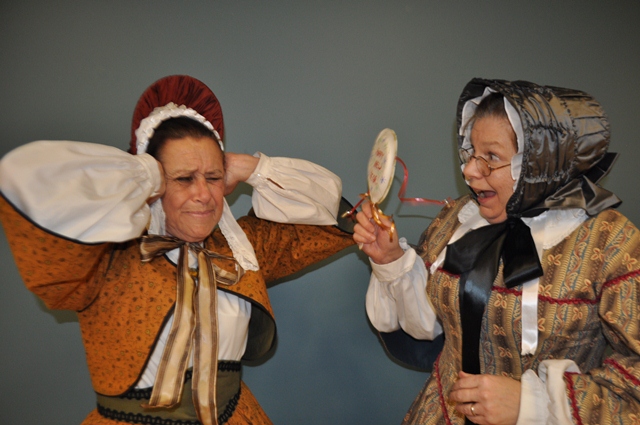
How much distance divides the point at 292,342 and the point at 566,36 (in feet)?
4.83

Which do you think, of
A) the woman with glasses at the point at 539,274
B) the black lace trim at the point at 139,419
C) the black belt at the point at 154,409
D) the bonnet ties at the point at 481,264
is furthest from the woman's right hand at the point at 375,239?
the black lace trim at the point at 139,419

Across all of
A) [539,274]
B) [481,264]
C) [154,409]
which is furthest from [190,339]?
[539,274]

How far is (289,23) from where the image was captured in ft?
6.49

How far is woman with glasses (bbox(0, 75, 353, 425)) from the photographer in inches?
49.9

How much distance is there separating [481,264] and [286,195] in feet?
2.02

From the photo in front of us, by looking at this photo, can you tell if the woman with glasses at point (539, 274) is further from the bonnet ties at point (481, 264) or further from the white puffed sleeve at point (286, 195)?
the white puffed sleeve at point (286, 195)

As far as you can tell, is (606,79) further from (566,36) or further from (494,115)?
(494,115)

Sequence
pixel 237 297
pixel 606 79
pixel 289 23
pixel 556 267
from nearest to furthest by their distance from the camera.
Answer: pixel 556 267 → pixel 237 297 → pixel 289 23 → pixel 606 79

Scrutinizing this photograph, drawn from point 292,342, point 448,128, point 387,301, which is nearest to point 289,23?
point 448,128

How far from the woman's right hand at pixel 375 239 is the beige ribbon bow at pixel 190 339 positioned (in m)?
0.42

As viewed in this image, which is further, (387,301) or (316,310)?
(316,310)

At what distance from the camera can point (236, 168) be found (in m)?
1.75

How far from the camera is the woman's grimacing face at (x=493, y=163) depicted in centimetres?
146

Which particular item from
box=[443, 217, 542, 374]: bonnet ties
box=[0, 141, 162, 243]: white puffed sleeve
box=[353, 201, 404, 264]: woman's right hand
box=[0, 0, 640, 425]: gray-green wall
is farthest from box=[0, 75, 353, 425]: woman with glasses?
box=[443, 217, 542, 374]: bonnet ties
